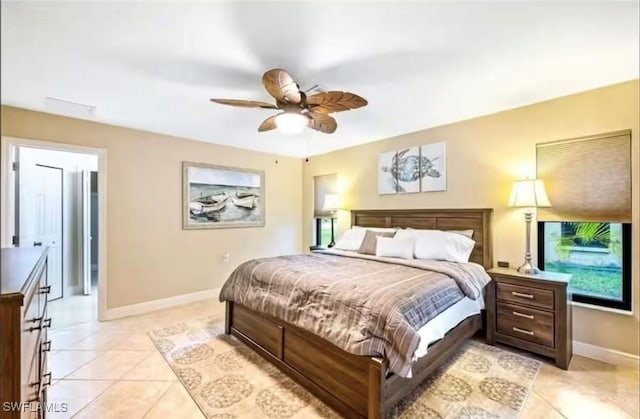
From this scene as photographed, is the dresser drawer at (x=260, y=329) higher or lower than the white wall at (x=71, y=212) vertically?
lower

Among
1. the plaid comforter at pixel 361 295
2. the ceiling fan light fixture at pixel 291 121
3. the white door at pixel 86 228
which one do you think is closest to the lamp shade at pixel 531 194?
the plaid comforter at pixel 361 295

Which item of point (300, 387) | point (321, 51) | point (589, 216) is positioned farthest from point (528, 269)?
point (321, 51)

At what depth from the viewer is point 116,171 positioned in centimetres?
386

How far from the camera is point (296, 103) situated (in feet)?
8.57

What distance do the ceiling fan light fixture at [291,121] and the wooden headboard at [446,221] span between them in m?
2.13

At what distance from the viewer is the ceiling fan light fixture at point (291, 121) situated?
105 inches

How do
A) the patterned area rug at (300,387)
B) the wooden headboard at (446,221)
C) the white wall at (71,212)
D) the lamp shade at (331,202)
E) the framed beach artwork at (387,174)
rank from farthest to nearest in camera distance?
the lamp shade at (331,202), the white wall at (71,212), the framed beach artwork at (387,174), the wooden headboard at (446,221), the patterned area rug at (300,387)

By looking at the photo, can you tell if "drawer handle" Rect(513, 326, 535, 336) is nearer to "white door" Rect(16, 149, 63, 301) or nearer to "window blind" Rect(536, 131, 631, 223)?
"window blind" Rect(536, 131, 631, 223)

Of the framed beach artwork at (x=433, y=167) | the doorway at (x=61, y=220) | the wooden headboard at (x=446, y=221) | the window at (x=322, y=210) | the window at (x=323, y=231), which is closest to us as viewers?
the wooden headboard at (x=446, y=221)

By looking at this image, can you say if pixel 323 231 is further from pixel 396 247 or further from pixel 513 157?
pixel 513 157

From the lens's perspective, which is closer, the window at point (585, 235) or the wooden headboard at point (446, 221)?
the window at point (585, 235)

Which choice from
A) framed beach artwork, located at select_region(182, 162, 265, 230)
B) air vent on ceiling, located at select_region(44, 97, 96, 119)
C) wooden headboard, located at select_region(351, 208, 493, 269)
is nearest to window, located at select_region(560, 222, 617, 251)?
wooden headboard, located at select_region(351, 208, 493, 269)

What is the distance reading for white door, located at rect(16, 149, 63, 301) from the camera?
3.60 m

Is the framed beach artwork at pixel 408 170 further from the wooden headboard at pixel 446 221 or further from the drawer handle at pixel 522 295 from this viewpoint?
the drawer handle at pixel 522 295
